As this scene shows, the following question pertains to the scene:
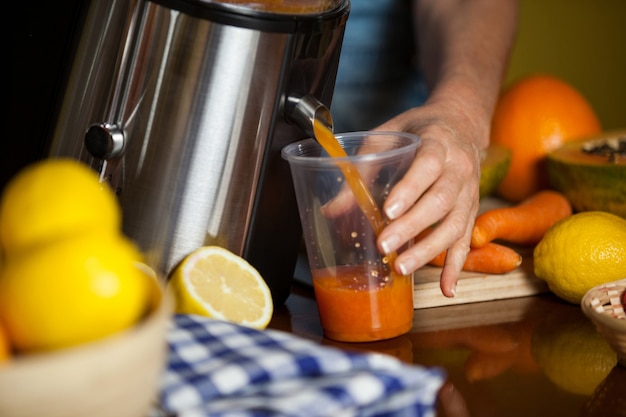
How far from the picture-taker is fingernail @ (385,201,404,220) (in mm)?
923

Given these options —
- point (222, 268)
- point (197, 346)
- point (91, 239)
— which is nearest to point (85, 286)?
point (91, 239)

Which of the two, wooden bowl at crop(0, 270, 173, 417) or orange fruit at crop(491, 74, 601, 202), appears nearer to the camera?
wooden bowl at crop(0, 270, 173, 417)

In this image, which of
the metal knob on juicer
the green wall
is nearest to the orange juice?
the metal knob on juicer

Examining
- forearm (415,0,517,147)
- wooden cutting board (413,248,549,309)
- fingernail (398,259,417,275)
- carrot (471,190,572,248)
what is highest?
forearm (415,0,517,147)

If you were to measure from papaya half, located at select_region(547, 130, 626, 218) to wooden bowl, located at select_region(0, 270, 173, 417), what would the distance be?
1.03 m

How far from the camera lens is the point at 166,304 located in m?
0.54

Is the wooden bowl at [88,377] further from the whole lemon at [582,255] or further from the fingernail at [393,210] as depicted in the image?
the whole lemon at [582,255]

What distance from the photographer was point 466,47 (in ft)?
4.95

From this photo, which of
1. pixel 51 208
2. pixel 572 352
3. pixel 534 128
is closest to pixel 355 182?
pixel 572 352

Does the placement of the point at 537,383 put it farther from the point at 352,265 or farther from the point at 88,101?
the point at 88,101

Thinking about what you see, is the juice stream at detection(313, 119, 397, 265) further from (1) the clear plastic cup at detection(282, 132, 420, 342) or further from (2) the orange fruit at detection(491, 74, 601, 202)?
(2) the orange fruit at detection(491, 74, 601, 202)

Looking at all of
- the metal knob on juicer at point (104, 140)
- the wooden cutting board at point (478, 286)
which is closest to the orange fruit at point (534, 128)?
the wooden cutting board at point (478, 286)

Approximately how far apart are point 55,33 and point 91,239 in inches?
23.7

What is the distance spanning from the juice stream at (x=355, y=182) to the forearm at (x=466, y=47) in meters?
0.36
